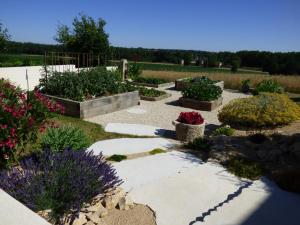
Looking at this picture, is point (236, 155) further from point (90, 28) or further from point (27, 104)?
point (90, 28)

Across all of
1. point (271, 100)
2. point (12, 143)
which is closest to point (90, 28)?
point (271, 100)

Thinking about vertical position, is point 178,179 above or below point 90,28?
below

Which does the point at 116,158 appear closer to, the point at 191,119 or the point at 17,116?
the point at 17,116

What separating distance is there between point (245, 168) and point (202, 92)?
7120 millimetres

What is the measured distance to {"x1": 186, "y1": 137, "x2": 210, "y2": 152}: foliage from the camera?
6.86 metres

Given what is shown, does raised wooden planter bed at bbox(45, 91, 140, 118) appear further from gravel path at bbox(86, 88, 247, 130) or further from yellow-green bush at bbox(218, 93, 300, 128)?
yellow-green bush at bbox(218, 93, 300, 128)

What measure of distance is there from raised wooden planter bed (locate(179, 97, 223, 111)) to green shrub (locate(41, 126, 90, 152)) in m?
7.39

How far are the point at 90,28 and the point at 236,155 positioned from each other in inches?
528

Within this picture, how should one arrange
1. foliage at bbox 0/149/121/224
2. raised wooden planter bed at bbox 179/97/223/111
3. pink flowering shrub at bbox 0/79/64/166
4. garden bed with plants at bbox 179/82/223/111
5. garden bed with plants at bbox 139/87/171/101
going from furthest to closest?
garden bed with plants at bbox 139/87/171/101 → garden bed with plants at bbox 179/82/223/111 → raised wooden planter bed at bbox 179/97/223/111 → pink flowering shrub at bbox 0/79/64/166 → foliage at bbox 0/149/121/224

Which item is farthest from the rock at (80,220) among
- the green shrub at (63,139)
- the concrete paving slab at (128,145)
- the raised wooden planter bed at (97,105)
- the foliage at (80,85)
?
the foliage at (80,85)

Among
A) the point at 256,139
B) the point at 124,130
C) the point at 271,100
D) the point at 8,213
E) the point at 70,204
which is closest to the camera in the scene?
the point at 8,213

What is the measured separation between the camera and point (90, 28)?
1702 cm

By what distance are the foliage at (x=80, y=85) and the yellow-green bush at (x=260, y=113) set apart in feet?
14.2

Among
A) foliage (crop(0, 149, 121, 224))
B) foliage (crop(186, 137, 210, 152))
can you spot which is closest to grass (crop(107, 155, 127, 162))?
foliage (crop(0, 149, 121, 224))
